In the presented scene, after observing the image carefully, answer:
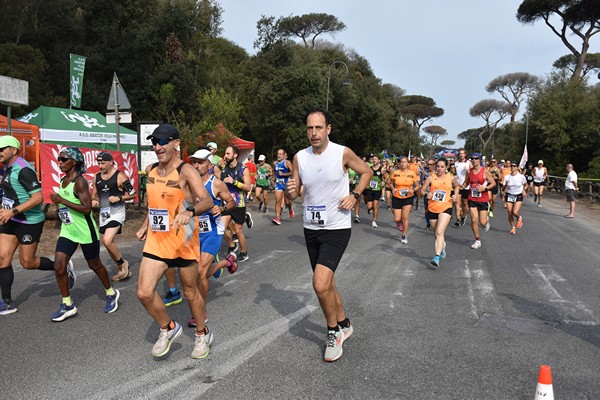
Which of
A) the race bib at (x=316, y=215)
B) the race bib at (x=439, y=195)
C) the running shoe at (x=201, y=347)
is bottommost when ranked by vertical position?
the running shoe at (x=201, y=347)

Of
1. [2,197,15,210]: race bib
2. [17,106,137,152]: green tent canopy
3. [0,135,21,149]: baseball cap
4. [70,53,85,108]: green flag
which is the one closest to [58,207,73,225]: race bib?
[2,197,15,210]: race bib

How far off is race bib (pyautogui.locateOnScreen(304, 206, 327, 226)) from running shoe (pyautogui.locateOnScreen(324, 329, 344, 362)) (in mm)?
932

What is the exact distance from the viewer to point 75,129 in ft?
55.7

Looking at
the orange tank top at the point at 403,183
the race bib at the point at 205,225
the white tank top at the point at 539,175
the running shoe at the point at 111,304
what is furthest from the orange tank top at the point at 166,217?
the white tank top at the point at 539,175

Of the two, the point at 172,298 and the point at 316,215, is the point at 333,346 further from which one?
the point at 172,298

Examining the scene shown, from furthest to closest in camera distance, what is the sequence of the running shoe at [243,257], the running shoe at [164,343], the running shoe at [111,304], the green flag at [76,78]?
the green flag at [76,78] → the running shoe at [243,257] → the running shoe at [111,304] → the running shoe at [164,343]

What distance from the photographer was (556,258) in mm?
8969

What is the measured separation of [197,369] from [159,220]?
3.92 feet

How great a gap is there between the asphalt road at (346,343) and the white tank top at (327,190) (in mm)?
1129

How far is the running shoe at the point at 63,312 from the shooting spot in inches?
193

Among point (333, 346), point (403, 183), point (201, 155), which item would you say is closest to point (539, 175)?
point (403, 183)

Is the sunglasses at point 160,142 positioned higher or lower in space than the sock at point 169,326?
higher

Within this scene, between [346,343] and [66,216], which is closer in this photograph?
[346,343]

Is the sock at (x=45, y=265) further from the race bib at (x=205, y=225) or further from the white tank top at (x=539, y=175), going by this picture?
the white tank top at (x=539, y=175)
